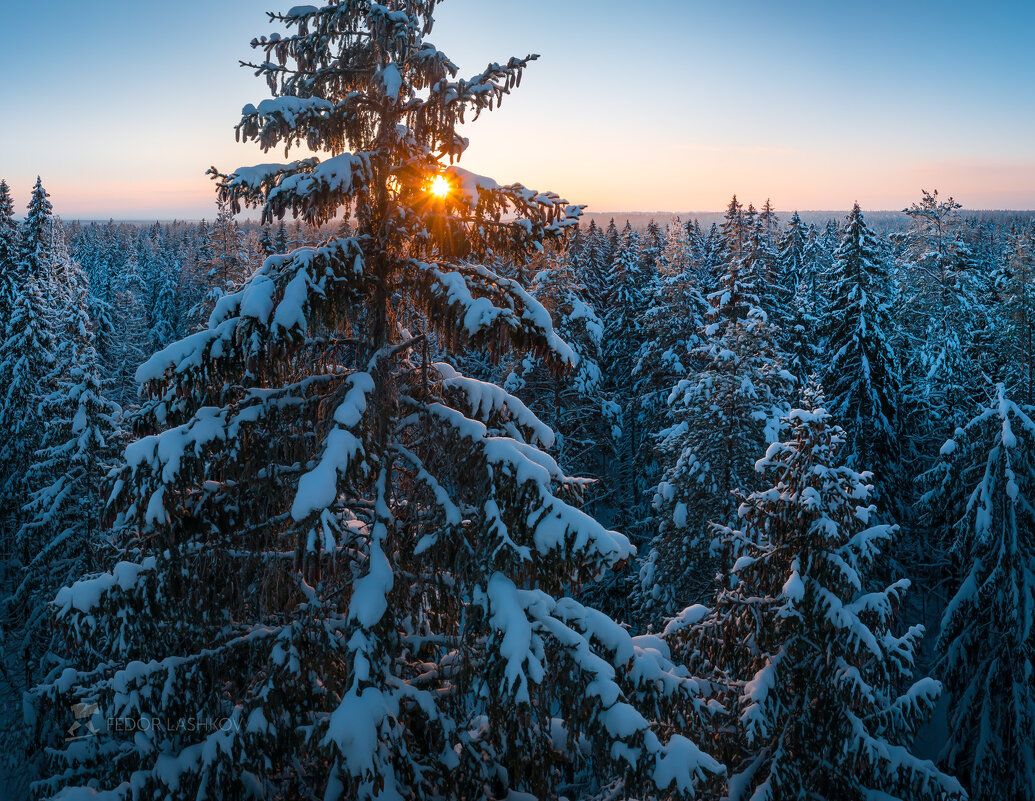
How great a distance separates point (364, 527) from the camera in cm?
622

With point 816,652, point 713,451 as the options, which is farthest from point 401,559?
point 713,451

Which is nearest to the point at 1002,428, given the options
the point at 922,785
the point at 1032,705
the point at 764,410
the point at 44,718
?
the point at 764,410

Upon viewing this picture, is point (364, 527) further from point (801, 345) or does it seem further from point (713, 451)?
point (801, 345)

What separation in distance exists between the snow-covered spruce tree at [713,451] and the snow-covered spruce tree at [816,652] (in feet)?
19.9

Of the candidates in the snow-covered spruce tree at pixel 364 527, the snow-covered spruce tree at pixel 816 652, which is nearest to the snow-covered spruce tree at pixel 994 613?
the snow-covered spruce tree at pixel 816 652

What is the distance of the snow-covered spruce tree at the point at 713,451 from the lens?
1636 cm

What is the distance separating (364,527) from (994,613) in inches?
604

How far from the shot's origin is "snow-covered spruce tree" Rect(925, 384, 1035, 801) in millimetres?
14141

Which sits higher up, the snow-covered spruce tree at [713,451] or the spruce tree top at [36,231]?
the spruce tree top at [36,231]

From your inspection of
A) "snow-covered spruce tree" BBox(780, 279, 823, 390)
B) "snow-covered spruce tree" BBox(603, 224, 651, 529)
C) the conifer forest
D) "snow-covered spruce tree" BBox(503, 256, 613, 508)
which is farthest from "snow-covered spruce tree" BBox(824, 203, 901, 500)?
the conifer forest

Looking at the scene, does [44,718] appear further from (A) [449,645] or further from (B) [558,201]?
(B) [558,201]

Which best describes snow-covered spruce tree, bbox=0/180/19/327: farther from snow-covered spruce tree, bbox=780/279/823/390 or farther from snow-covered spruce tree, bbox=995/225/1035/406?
snow-covered spruce tree, bbox=995/225/1035/406

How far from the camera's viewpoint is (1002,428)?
14.2m

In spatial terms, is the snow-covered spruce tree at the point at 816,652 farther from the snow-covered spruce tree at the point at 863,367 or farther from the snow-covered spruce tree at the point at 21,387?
the snow-covered spruce tree at the point at 21,387
